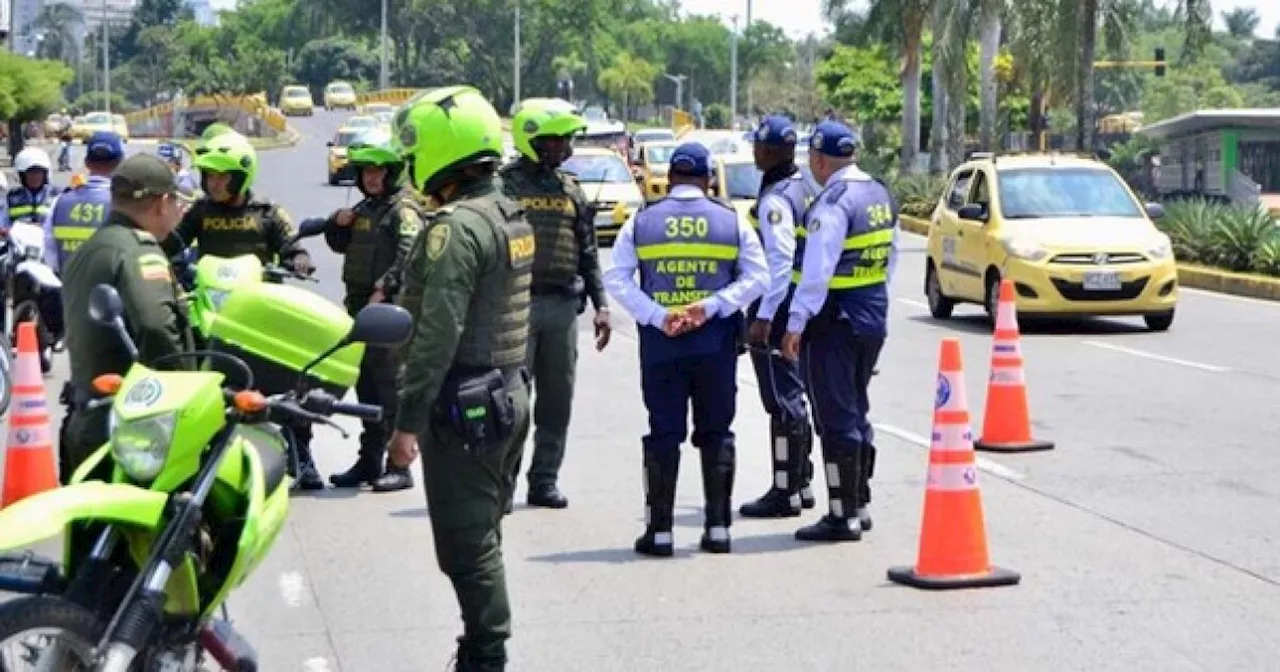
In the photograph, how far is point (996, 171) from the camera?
22328mm

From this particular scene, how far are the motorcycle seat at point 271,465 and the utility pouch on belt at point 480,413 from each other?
63 cm

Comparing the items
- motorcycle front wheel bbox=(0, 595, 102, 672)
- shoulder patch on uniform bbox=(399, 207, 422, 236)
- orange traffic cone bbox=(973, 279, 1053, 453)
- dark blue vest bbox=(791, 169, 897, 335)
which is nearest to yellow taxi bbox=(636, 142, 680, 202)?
orange traffic cone bbox=(973, 279, 1053, 453)

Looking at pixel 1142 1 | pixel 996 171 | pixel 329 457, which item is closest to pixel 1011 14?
pixel 1142 1

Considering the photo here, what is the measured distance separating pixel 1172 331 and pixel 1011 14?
2325 cm

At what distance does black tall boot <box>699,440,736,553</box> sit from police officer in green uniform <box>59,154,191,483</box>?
9.68ft

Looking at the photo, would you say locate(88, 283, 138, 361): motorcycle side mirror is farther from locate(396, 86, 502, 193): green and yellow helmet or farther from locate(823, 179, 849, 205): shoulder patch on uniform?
locate(823, 179, 849, 205): shoulder patch on uniform

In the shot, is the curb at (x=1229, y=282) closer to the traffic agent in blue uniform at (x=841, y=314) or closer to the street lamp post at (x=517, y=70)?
the traffic agent in blue uniform at (x=841, y=314)

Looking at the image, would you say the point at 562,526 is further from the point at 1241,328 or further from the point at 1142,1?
the point at 1142,1

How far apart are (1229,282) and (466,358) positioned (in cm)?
2162

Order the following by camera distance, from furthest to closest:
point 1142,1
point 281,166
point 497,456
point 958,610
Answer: point 281,166
point 1142,1
point 958,610
point 497,456

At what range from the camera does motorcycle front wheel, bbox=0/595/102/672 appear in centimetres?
547

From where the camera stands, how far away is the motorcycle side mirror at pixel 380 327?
581 cm

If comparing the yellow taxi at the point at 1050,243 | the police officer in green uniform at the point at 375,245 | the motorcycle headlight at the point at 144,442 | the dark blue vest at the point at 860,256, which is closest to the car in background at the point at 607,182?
the yellow taxi at the point at 1050,243

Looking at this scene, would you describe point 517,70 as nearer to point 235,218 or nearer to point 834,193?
point 235,218
